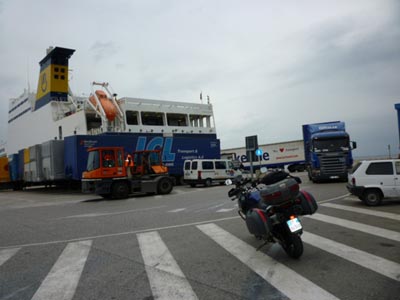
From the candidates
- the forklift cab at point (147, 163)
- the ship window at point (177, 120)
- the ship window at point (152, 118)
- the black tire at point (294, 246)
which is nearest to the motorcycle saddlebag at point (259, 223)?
the black tire at point (294, 246)

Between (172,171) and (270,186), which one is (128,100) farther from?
(270,186)

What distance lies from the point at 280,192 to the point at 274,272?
1118 millimetres

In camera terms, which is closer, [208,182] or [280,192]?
[280,192]

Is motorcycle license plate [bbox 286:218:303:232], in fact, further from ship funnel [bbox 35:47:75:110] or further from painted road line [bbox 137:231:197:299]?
ship funnel [bbox 35:47:75:110]

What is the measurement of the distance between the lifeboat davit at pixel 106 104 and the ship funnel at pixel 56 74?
28.6ft

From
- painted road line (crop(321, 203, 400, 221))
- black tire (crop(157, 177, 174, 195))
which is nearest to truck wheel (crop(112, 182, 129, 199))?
black tire (crop(157, 177, 174, 195))

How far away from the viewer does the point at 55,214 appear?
12.2 m

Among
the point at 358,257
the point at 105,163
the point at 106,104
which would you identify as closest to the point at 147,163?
the point at 105,163

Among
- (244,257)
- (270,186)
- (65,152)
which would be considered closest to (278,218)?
(270,186)

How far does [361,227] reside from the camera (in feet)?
24.4

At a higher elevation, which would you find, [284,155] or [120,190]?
[284,155]

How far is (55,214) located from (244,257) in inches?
350

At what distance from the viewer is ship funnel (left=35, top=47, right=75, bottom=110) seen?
38906mm

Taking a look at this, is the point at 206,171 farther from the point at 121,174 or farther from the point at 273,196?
the point at 273,196
